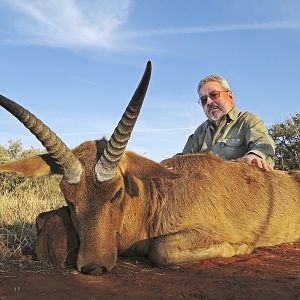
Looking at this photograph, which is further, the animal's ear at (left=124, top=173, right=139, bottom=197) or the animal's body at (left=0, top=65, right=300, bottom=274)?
the animal's ear at (left=124, top=173, right=139, bottom=197)

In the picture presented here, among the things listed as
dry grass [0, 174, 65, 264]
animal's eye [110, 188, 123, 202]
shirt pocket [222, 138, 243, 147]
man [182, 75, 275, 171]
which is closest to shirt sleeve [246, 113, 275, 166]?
man [182, 75, 275, 171]

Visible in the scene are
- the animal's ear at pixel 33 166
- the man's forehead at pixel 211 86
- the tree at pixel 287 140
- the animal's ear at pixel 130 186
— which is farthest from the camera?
the tree at pixel 287 140

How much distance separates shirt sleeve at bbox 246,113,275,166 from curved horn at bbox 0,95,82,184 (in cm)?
300

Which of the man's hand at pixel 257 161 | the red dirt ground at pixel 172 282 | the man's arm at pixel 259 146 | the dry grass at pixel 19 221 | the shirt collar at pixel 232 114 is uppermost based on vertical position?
the shirt collar at pixel 232 114

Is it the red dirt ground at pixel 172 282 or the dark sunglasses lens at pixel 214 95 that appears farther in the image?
the dark sunglasses lens at pixel 214 95

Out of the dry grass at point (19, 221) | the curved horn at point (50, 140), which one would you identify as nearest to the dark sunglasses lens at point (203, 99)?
the dry grass at point (19, 221)

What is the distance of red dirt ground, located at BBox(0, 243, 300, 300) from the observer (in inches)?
147

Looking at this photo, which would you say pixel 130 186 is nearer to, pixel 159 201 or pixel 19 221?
pixel 159 201

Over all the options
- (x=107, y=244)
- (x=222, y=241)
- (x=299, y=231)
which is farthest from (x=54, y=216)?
(x=299, y=231)

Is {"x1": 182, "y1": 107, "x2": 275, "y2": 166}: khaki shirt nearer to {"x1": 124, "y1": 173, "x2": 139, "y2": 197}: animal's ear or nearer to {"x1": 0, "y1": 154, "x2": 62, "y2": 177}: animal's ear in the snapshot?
{"x1": 124, "y1": 173, "x2": 139, "y2": 197}: animal's ear

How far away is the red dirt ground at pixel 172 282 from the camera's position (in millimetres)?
3727

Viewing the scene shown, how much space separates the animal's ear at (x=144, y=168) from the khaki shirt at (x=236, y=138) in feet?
7.10

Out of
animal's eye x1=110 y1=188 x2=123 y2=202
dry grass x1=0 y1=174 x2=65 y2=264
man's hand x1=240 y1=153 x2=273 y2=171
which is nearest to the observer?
animal's eye x1=110 y1=188 x2=123 y2=202

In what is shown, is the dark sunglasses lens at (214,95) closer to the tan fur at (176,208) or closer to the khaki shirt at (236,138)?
the khaki shirt at (236,138)
